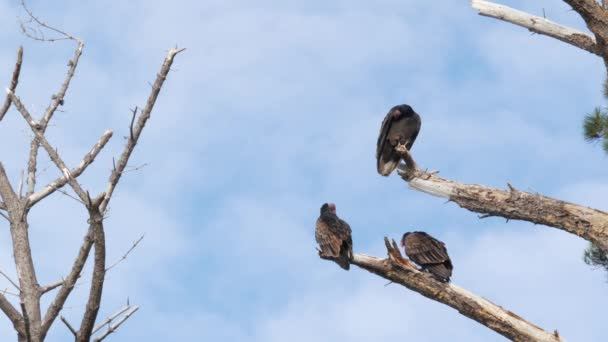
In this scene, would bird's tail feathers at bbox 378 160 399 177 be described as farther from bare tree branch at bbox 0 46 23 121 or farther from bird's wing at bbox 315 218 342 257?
bare tree branch at bbox 0 46 23 121

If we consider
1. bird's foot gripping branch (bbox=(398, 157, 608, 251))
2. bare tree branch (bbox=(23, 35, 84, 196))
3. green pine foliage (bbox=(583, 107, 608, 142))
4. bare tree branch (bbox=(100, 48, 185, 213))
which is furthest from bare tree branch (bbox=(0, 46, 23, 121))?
green pine foliage (bbox=(583, 107, 608, 142))

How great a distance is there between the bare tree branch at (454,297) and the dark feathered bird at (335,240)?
0.11 metres

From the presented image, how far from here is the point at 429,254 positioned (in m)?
7.86

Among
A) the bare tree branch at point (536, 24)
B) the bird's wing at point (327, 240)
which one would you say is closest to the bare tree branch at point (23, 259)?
the bird's wing at point (327, 240)

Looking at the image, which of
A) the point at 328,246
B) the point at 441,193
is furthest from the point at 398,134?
the point at 328,246

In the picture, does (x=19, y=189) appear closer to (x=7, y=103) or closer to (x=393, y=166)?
(x=7, y=103)

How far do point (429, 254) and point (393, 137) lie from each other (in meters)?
1.61

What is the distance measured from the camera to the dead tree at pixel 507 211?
7.31m

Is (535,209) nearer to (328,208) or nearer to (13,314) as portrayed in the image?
(328,208)

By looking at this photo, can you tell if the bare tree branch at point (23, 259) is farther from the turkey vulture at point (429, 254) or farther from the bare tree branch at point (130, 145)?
the turkey vulture at point (429, 254)

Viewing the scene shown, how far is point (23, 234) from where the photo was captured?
638 centimetres

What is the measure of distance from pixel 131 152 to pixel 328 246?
269 cm

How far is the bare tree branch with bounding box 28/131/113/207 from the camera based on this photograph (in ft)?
21.5

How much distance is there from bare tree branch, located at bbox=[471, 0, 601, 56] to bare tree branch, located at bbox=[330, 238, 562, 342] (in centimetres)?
274
